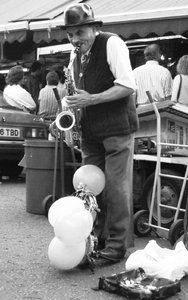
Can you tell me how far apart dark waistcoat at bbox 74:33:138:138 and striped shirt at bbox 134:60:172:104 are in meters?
3.28

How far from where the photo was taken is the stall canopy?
8262mm

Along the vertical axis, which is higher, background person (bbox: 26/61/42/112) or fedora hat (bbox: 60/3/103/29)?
Answer: fedora hat (bbox: 60/3/103/29)

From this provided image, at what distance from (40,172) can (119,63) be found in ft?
8.42

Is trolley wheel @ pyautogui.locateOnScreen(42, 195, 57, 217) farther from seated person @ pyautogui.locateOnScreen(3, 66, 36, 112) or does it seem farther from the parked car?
seated person @ pyautogui.locateOnScreen(3, 66, 36, 112)

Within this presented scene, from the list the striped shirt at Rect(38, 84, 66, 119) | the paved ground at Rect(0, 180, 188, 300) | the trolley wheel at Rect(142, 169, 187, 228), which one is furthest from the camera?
the striped shirt at Rect(38, 84, 66, 119)

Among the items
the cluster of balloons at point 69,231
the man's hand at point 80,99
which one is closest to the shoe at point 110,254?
the cluster of balloons at point 69,231

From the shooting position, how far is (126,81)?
445cm

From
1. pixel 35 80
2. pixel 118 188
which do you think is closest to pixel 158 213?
pixel 118 188

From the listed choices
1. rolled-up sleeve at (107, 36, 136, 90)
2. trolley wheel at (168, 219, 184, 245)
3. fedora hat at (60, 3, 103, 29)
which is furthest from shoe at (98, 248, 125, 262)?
Result: fedora hat at (60, 3, 103, 29)

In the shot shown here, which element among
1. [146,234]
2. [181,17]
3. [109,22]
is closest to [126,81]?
[146,234]

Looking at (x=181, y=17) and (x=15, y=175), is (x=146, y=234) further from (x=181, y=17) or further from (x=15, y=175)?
(x=15, y=175)

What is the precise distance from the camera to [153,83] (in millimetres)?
7934

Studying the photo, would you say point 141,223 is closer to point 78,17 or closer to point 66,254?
point 66,254

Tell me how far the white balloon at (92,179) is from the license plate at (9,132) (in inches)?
186
